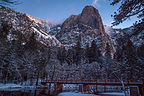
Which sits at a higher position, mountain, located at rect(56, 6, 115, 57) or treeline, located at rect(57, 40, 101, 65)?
mountain, located at rect(56, 6, 115, 57)

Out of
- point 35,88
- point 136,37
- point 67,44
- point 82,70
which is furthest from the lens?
point 67,44

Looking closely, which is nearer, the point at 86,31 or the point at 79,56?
the point at 79,56

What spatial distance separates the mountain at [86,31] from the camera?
9074cm

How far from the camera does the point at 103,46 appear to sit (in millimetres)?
82125

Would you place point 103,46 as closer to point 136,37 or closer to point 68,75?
point 68,75

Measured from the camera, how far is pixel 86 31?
100062 millimetres

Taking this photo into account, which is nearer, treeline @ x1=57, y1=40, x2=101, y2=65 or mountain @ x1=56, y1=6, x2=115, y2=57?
treeline @ x1=57, y1=40, x2=101, y2=65

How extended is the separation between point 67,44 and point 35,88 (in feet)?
228

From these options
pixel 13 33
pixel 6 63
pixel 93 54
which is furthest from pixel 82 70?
pixel 13 33

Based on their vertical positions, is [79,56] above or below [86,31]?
below

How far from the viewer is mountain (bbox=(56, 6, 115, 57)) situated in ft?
298

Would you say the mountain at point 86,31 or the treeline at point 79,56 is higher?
the mountain at point 86,31

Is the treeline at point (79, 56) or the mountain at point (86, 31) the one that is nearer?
the treeline at point (79, 56)

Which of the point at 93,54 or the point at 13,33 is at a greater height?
the point at 13,33
